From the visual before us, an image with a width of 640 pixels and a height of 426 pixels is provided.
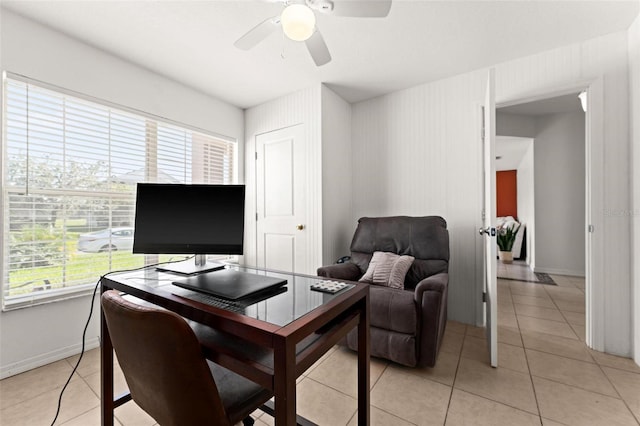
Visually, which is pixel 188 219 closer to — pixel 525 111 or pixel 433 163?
pixel 433 163

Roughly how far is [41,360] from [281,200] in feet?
7.84

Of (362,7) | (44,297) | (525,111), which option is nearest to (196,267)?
(44,297)

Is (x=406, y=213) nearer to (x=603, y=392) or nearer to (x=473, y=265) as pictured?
(x=473, y=265)

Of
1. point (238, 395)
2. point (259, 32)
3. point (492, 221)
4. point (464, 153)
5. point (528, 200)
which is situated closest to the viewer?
point (238, 395)

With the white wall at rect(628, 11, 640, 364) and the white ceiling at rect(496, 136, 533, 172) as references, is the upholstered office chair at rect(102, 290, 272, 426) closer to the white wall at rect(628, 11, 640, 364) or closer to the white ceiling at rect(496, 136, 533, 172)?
the white wall at rect(628, 11, 640, 364)

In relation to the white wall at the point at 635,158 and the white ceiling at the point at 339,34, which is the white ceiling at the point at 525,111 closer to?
the white wall at the point at 635,158

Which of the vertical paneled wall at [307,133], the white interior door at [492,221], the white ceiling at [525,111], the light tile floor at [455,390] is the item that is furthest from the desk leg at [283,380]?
the white ceiling at [525,111]

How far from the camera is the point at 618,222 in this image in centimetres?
207

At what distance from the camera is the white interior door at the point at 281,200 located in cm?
308

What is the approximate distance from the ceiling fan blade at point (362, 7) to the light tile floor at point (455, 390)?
84.6 inches

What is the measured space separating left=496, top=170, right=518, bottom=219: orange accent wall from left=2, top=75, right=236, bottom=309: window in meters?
7.52

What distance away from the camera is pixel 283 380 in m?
0.70

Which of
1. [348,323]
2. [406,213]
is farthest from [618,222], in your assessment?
[348,323]

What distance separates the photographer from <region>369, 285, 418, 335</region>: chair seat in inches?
71.3
